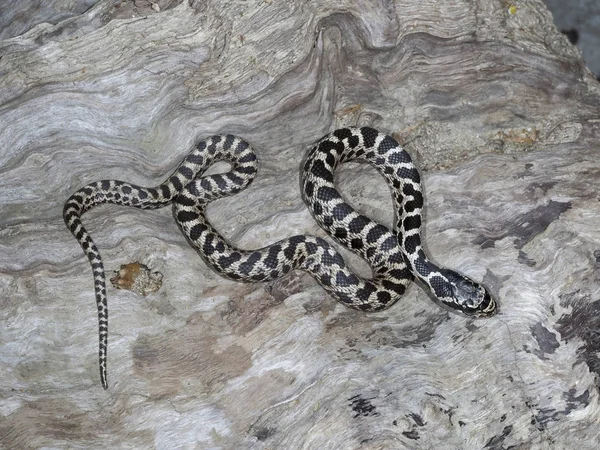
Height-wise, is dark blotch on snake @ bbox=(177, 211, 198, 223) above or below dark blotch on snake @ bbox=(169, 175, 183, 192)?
below

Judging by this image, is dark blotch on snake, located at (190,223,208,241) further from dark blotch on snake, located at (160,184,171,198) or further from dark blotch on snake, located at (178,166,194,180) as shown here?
dark blotch on snake, located at (178,166,194,180)

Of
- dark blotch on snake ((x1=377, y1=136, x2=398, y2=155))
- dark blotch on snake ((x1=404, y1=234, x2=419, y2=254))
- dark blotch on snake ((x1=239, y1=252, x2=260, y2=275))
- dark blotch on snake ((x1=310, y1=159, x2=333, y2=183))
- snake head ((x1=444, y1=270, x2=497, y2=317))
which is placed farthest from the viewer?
dark blotch on snake ((x1=377, y1=136, x2=398, y2=155))

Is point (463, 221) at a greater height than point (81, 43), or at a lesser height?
lesser

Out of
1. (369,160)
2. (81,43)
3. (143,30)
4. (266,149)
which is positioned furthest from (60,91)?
(369,160)

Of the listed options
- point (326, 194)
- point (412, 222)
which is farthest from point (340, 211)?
point (412, 222)

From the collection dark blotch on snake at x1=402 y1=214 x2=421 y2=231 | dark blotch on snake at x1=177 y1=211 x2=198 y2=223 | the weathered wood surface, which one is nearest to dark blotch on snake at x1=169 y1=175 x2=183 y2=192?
the weathered wood surface

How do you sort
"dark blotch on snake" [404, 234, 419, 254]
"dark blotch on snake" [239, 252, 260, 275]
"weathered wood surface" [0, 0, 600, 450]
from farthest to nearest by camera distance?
"dark blotch on snake" [404, 234, 419, 254], "dark blotch on snake" [239, 252, 260, 275], "weathered wood surface" [0, 0, 600, 450]

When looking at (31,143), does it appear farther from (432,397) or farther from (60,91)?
(432,397)
